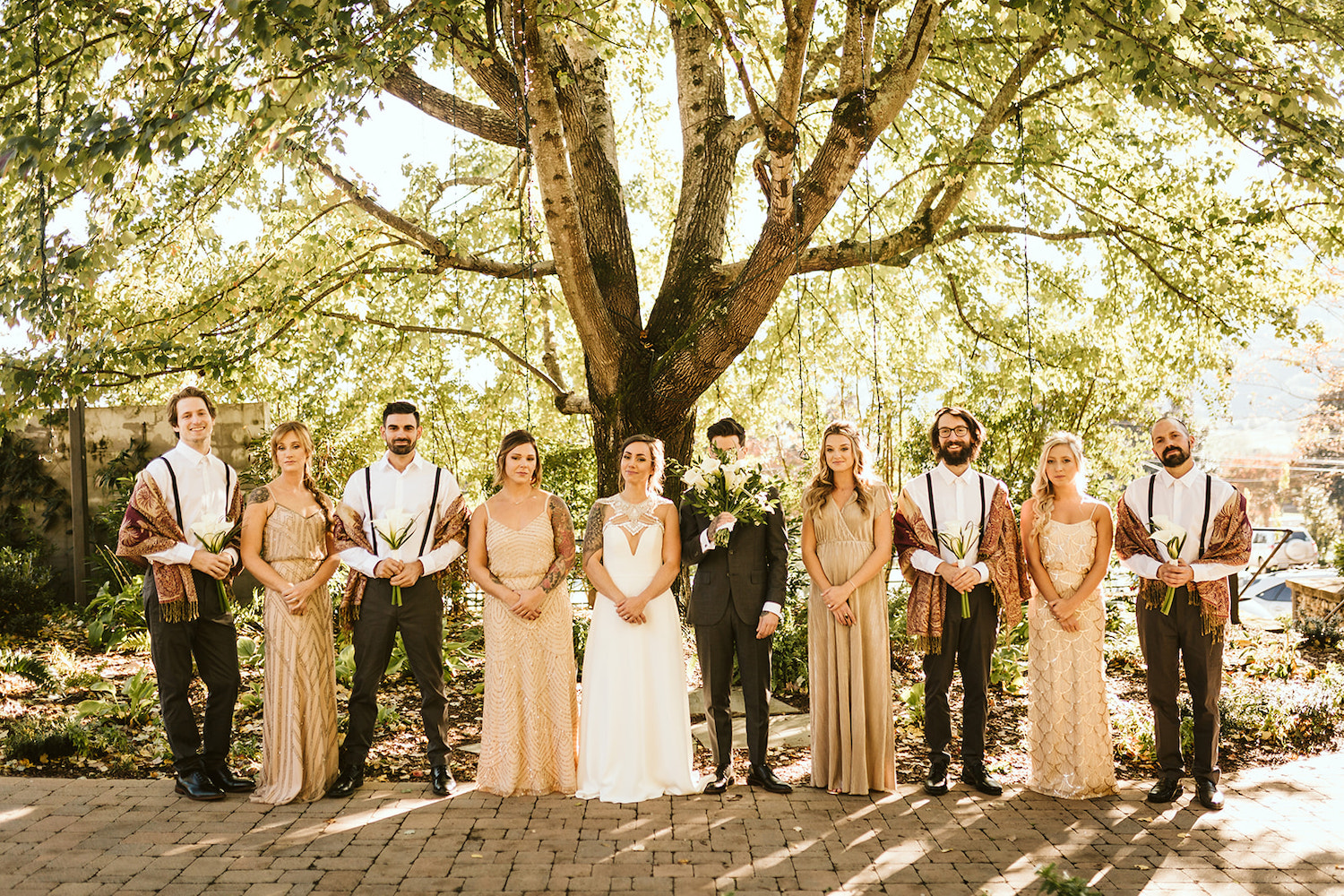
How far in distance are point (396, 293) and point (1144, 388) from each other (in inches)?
322

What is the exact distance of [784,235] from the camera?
694 centimetres

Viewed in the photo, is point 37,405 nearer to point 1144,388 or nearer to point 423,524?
point 423,524

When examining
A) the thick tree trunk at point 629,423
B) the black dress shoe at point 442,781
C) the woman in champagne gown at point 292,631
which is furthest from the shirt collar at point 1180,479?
the woman in champagne gown at point 292,631

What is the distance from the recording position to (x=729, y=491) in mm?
5668

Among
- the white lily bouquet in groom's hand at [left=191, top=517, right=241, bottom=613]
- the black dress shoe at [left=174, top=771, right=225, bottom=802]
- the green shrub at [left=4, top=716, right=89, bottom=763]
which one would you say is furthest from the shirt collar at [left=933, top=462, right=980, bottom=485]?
the green shrub at [left=4, top=716, right=89, bottom=763]

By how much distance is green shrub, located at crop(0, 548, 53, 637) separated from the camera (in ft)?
32.4

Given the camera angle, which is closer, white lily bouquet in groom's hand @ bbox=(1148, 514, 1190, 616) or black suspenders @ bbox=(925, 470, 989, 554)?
white lily bouquet in groom's hand @ bbox=(1148, 514, 1190, 616)

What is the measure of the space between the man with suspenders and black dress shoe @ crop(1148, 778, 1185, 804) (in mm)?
5039

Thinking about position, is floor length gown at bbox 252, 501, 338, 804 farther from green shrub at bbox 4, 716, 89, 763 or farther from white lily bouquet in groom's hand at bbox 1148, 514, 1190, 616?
white lily bouquet in groom's hand at bbox 1148, 514, 1190, 616

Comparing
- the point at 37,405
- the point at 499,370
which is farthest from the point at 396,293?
the point at 37,405

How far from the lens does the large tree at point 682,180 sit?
5.37 m

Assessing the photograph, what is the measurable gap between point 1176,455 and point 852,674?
2.18 meters

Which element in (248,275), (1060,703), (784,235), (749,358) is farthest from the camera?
(749,358)

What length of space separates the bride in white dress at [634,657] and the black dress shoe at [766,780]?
12.6 inches
